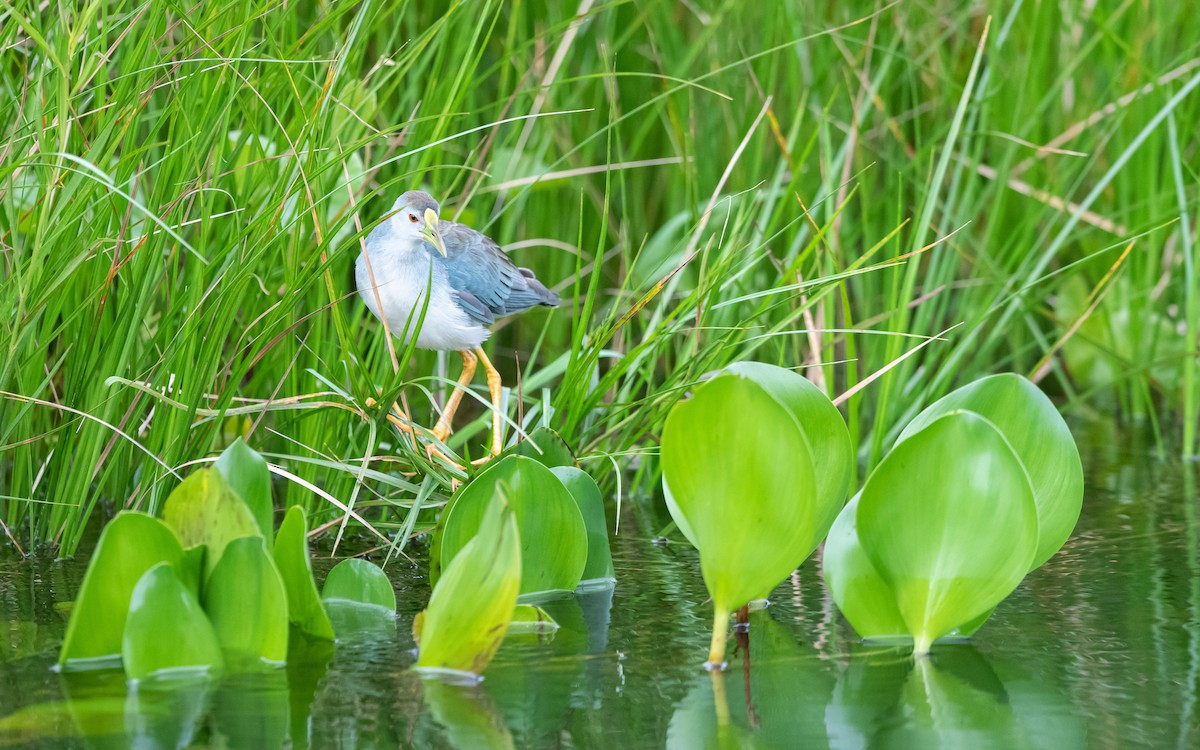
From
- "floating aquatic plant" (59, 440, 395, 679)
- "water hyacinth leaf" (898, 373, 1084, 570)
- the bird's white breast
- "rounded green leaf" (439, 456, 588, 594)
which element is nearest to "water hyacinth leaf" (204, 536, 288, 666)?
"floating aquatic plant" (59, 440, 395, 679)

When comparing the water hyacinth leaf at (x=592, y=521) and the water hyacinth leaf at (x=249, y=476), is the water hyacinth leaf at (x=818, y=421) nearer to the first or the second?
the water hyacinth leaf at (x=592, y=521)

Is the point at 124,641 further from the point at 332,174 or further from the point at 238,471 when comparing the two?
the point at 332,174

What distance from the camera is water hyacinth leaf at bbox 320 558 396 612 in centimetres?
191

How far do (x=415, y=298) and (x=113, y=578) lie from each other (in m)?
0.78

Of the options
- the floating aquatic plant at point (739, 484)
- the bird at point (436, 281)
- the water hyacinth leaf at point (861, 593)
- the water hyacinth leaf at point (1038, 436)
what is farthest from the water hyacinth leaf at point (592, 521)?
the water hyacinth leaf at point (1038, 436)

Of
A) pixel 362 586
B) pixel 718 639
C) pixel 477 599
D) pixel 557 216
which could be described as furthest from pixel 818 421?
pixel 557 216

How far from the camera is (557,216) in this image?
3.77 metres

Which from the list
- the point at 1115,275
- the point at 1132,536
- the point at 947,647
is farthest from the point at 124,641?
the point at 1115,275

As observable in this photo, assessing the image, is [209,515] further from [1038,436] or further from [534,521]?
[1038,436]

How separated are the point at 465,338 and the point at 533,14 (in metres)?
1.90

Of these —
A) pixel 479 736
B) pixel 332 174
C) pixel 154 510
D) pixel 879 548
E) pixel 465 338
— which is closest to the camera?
pixel 479 736

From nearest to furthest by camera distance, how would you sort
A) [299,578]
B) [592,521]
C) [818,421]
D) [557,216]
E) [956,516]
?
[956,516], [299,578], [818,421], [592,521], [557,216]

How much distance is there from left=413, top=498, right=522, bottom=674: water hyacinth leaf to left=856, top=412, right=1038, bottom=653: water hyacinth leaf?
1.59ft

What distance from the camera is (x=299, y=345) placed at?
250cm
